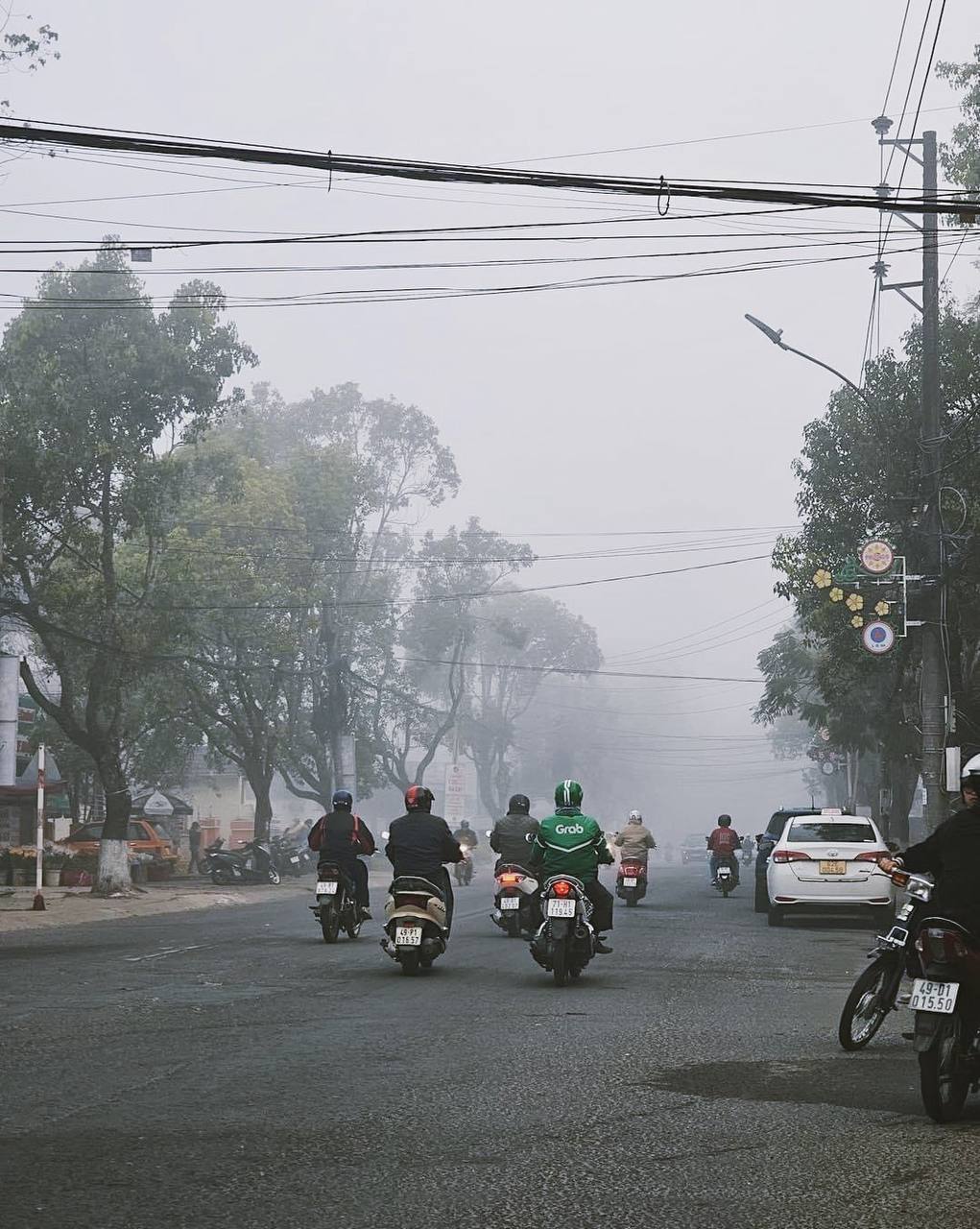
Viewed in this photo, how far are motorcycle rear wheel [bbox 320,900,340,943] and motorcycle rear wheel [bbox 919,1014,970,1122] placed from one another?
12630mm

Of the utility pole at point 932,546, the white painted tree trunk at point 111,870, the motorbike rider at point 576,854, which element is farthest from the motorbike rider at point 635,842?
the motorbike rider at point 576,854

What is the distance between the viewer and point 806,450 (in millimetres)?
38656

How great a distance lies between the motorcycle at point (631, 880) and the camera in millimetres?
30891

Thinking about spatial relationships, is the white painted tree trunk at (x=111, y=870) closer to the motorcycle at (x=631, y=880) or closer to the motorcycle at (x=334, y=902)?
the motorcycle at (x=631, y=880)

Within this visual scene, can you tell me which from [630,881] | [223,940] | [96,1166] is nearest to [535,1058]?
[96,1166]

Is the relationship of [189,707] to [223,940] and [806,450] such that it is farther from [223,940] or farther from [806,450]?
[223,940]

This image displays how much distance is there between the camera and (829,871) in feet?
76.3

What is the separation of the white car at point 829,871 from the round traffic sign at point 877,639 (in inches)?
342

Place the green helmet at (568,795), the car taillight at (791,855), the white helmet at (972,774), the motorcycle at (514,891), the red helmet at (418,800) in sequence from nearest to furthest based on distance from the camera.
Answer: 1. the white helmet at (972,774)
2. the green helmet at (568,795)
3. the red helmet at (418,800)
4. the motorcycle at (514,891)
5. the car taillight at (791,855)

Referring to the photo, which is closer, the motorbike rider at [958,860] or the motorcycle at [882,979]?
the motorbike rider at [958,860]

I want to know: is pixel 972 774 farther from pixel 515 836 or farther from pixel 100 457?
pixel 100 457

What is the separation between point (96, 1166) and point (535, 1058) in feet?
12.8

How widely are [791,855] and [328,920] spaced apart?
6.87 metres

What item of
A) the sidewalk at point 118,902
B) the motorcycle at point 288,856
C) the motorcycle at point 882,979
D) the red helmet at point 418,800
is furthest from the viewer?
the motorcycle at point 288,856
